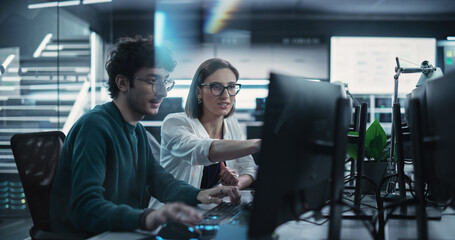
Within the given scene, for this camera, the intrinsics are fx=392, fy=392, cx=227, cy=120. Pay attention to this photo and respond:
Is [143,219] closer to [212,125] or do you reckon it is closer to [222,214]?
[222,214]

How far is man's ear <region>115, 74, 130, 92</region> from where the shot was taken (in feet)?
4.03

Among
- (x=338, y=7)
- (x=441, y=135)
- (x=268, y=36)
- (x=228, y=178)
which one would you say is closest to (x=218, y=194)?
(x=228, y=178)

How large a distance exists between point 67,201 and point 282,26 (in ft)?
15.8

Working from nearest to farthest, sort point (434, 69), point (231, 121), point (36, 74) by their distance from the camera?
point (434, 69)
point (231, 121)
point (36, 74)

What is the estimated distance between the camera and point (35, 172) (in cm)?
130

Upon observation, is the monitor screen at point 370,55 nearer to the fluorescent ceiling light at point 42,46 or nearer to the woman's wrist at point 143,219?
the fluorescent ceiling light at point 42,46

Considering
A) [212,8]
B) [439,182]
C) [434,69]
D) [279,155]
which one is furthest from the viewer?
[212,8]

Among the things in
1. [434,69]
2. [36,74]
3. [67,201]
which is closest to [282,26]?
[36,74]

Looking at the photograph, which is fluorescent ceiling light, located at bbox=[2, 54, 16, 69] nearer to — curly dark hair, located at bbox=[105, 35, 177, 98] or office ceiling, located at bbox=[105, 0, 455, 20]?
curly dark hair, located at bbox=[105, 35, 177, 98]

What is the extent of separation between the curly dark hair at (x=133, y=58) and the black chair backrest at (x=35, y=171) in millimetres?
339

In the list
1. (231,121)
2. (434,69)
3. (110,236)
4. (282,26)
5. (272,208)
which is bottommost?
(110,236)

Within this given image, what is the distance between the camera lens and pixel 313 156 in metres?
0.79

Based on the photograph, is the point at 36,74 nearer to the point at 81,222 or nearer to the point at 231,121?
the point at 231,121

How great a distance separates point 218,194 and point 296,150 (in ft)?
1.87
